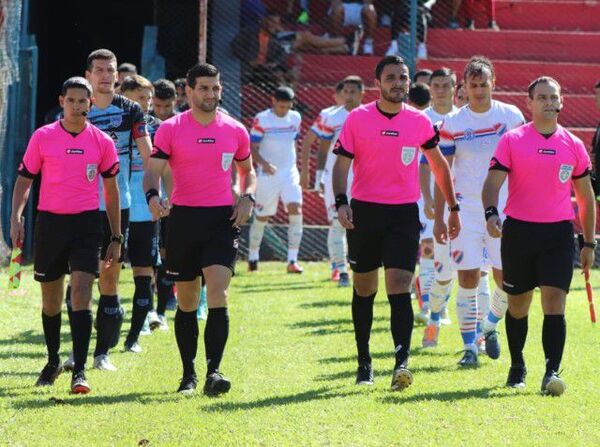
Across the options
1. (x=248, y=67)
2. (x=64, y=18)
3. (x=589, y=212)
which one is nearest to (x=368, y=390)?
(x=589, y=212)

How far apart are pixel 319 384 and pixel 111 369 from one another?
1.71m

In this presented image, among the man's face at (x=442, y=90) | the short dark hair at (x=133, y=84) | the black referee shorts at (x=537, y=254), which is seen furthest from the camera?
the man's face at (x=442, y=90)

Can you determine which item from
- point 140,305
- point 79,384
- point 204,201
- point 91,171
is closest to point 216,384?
point 79,384

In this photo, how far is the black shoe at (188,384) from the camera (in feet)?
29.5

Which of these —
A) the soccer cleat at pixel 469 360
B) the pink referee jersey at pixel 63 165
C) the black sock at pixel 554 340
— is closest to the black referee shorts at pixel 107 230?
the pink referee jersey at pixel 63 165

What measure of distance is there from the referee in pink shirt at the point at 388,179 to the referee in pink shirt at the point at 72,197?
1.69 meters

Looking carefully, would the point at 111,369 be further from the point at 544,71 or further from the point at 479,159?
the point at 544,71

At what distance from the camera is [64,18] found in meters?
26.1

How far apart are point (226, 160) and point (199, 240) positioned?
22.6 inches

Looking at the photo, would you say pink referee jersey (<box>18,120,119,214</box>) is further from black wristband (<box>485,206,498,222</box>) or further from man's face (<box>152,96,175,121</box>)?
man's face (<box>152,96,175,121</box>)

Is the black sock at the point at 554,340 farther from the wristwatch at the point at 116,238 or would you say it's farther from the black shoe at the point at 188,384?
the wristwatch at the point at 116,238

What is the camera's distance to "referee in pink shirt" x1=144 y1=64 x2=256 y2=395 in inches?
350

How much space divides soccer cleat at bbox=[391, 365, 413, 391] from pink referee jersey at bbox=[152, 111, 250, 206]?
1.62 metres

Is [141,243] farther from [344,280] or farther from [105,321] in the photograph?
[344,280]
